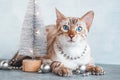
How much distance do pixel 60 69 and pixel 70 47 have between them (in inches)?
4.2

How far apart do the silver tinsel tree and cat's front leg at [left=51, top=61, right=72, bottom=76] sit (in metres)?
0.09

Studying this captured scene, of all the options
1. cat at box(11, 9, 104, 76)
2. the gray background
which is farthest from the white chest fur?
the gray background

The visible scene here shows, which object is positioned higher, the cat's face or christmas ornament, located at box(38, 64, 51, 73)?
the cat's face

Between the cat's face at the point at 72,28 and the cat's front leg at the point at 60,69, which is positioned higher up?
the cat's face at the point at 72,28

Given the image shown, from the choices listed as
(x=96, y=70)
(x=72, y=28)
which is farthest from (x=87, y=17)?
(x=96, y=70)

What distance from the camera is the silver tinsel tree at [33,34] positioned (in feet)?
4.59

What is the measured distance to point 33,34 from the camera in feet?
4.62

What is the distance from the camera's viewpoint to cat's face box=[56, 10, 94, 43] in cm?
132

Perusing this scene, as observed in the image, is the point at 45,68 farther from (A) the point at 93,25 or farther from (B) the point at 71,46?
(A) the point at 93,25

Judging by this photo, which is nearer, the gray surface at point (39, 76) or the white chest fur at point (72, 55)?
the gray surface at point (39, 76)

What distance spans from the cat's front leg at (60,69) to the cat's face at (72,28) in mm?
94

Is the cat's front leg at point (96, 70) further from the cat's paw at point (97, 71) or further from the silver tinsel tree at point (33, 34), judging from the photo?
the silver tinsel tree at point (33, 34)

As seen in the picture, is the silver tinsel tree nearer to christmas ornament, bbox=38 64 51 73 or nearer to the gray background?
christmas ornament, bbox=38 64 51 73

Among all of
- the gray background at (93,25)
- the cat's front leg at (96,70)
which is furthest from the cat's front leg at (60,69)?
the gray background at (93,25)
